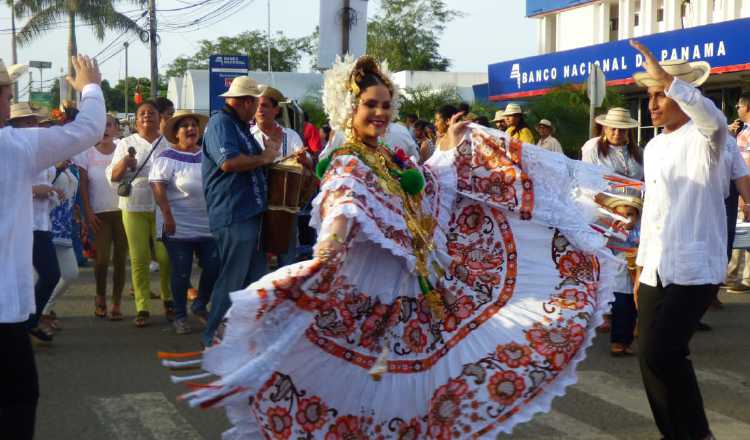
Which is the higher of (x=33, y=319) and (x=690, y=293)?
(x=690, y=293)

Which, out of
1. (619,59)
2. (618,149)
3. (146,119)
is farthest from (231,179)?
(619,59)

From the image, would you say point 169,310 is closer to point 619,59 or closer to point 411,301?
point 411,301

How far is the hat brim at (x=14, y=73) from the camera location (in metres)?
4.18

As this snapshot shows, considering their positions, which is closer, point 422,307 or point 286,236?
point 422,307

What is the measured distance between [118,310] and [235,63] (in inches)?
358

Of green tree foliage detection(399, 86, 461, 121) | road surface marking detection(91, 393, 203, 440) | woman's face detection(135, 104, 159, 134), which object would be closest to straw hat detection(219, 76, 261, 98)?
road surface marking detection(91, 393, 203, 440)

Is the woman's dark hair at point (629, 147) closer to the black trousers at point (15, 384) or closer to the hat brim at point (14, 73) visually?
the hat brim at point (14, 73)

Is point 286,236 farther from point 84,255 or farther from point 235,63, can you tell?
point 235,63

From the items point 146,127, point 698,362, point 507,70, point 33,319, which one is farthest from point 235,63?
point 507,70

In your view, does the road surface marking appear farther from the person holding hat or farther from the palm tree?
the palm tree

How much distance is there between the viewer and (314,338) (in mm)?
4531

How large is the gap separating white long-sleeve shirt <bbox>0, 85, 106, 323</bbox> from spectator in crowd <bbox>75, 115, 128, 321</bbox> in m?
5.47

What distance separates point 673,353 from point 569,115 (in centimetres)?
1984

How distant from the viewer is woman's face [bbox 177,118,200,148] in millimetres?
8883
